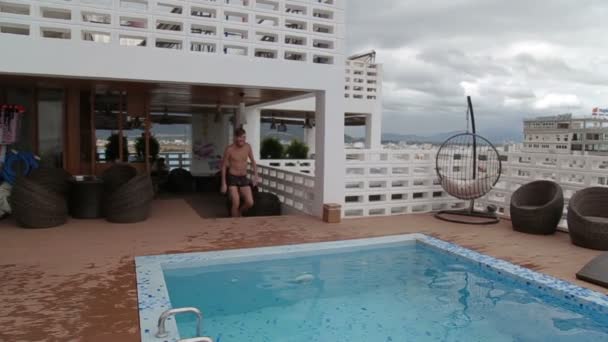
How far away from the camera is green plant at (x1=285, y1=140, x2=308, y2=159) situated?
16703 mm

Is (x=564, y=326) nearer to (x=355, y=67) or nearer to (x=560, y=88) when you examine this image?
(x=355, y=67)

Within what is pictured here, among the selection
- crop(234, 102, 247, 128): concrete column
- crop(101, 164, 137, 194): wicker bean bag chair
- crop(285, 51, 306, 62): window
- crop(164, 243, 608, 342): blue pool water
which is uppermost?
crop(285, 51, 306, 62): window

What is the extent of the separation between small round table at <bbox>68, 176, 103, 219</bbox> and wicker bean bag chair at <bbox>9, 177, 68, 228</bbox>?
63 centimetres

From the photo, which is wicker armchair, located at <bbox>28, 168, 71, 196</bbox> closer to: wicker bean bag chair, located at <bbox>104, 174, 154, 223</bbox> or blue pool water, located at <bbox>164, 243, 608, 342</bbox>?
wicker bean bag chair, located at <bbox>104, 174, 154, 223</bbox>

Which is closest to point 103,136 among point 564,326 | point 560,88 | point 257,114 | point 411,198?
point 257,114

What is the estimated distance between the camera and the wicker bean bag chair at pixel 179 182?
39.5 feet

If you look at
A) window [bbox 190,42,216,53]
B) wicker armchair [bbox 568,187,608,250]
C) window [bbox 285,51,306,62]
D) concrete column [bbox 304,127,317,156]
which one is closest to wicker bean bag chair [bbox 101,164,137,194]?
window [bbox 190,42,216,53]

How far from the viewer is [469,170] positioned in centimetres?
841

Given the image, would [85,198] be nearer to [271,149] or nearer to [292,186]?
[292,186]

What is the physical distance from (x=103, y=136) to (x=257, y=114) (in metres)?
4.66

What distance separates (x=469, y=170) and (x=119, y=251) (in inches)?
249

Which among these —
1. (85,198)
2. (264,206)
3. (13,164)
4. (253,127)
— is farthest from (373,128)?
(13,164)

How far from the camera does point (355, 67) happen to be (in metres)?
15.7

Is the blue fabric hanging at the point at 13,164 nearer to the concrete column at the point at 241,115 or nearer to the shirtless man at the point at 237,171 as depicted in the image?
the shirtless man at the point at 237,171
